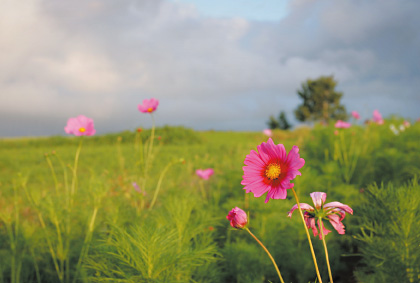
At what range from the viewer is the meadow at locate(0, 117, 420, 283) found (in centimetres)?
123

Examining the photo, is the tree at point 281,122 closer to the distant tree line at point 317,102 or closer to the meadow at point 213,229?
the distant tree line at point 317,102

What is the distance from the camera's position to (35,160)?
7.56 metres

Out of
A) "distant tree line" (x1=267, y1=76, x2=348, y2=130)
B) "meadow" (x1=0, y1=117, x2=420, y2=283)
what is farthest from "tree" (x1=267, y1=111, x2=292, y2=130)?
"meadow" (x1=0, y1=117, x2=420, y2=283)

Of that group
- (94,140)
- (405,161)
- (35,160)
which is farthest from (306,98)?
(405,161)

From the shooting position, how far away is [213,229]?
197 centimetres

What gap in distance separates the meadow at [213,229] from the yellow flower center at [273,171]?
178mm

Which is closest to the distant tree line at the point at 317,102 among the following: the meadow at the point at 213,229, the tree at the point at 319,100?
the tree at the point at 319,100

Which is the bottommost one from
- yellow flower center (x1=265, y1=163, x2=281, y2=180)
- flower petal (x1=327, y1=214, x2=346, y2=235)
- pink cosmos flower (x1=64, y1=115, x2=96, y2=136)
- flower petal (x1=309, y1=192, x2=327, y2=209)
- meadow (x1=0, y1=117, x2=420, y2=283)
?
meadow (x1=0, y1=117, x2=420, y2=283)

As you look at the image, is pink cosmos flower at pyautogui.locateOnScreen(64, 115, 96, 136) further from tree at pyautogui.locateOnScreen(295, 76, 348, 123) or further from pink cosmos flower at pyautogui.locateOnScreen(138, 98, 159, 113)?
tree at pyautogui.locateOnScreen(295, 76, 348, 123)

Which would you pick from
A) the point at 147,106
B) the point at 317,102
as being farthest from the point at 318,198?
the point at 317,102

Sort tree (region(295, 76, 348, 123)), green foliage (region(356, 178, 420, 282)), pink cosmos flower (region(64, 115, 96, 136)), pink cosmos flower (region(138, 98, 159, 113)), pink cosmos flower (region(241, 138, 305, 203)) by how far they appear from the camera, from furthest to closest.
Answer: tree (region(295, 76, 348, 123)), pink cosmos flower (region(138, 98, 159, 113)), pink cosmos flower (region(64, 115, 96, 136)), green foliage (region(356, 178, 420, 282)), pink cosmos flower (region(241, 138, 305, 203))

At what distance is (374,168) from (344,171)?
1.58ft

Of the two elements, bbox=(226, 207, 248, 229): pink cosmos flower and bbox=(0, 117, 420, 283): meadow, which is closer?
bbox=(226, 207, 248, 229): pink cosmos flower

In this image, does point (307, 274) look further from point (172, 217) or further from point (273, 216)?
point (172, 217)
